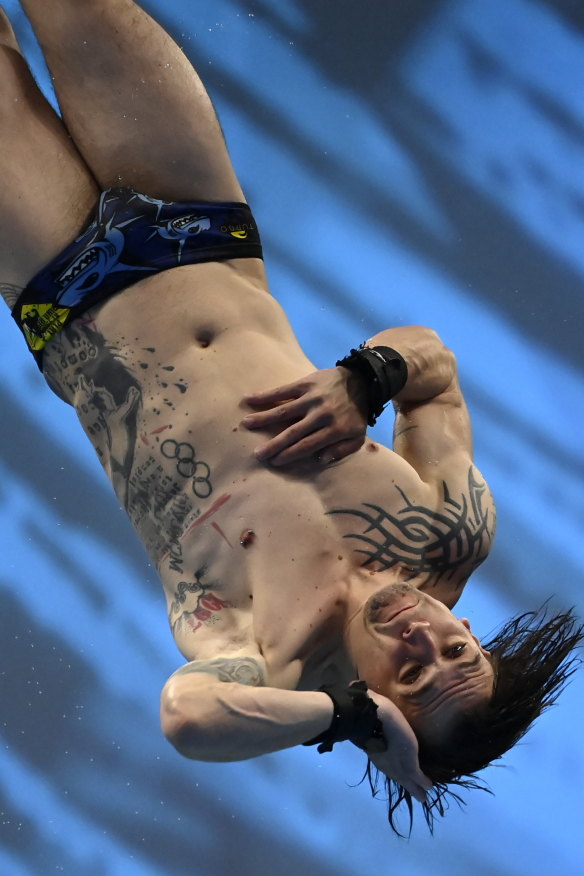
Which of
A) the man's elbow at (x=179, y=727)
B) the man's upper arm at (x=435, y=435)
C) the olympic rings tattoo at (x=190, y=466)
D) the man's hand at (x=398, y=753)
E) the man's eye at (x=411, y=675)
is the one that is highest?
the man's upper arm at (x=435, y=435)

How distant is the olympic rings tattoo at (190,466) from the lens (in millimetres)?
1806

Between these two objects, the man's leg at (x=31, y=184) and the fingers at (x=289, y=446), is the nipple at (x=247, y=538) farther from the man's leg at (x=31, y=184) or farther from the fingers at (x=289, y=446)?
the man's leg at (x=31, y=184)

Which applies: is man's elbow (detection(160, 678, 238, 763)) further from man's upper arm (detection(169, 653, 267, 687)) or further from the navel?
the navel

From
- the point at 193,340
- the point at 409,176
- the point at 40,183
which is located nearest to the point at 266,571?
the point at 193,340

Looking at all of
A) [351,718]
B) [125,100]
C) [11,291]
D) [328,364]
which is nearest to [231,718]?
[351,718]

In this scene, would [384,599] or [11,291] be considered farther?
[11,291]

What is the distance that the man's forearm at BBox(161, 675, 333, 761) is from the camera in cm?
158

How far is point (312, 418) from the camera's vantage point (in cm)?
179

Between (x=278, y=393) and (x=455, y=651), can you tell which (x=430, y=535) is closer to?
(x=455, y=651)

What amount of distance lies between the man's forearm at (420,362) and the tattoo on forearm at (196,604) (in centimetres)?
43

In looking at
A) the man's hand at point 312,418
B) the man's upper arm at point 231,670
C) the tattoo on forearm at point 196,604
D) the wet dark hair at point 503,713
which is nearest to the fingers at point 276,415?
the man's hand at point 312,418

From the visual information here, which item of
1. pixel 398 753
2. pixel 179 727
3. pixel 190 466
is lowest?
pixel 179 727

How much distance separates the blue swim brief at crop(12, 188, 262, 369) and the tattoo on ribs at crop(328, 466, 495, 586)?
0.45 metres

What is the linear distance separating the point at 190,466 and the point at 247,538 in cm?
14
